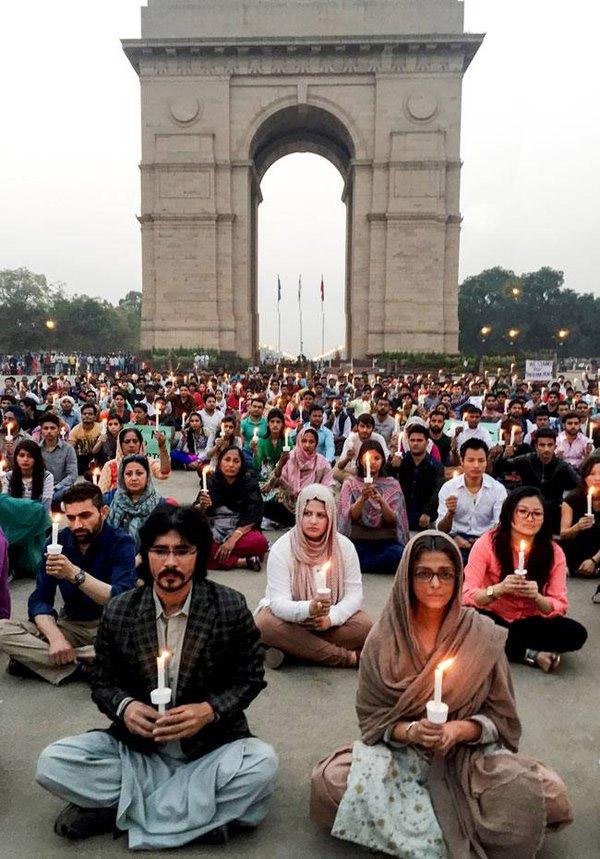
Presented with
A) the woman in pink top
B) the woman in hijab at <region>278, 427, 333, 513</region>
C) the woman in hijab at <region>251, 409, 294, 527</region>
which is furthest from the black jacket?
the woman in hijab at <region>251, 409, 294, 527</region>

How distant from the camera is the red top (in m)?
4.04

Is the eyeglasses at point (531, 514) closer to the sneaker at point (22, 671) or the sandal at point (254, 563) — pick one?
the sandal at point (254, 563)

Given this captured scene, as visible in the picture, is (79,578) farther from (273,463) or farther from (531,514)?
(273,463)

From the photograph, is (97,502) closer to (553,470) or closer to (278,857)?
(278,857)

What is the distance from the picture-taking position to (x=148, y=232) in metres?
29.3

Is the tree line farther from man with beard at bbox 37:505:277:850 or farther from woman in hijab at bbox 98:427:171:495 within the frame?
man with beard at bbox 37:505:277:850

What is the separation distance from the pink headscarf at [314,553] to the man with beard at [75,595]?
0.94 metres

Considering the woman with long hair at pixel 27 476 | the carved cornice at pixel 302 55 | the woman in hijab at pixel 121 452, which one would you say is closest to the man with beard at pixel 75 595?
the woman in hijab at pixel 121 452

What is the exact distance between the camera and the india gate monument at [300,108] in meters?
28.6

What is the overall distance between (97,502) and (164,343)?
86.1 feet

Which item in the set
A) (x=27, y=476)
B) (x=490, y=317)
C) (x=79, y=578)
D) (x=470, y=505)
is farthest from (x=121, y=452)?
(x=490, y=317)

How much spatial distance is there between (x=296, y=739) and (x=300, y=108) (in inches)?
1189

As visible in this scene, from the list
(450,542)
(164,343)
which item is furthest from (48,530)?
(164,343)

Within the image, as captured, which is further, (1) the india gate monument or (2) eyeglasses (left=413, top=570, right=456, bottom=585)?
(1) the india gate monument
